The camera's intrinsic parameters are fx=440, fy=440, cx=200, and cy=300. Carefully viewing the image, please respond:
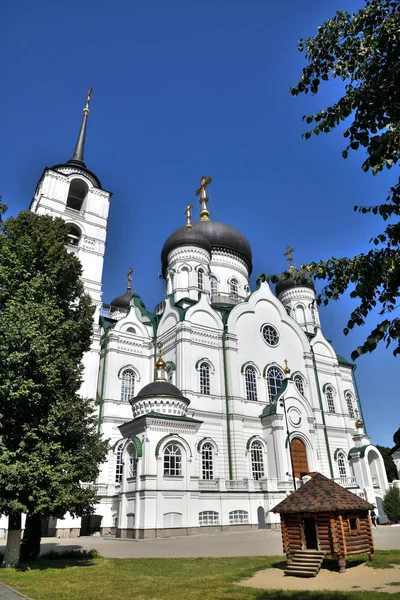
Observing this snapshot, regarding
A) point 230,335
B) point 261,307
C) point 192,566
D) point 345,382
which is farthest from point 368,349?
point 345,382

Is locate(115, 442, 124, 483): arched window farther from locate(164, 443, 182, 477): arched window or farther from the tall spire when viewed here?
the tall spire

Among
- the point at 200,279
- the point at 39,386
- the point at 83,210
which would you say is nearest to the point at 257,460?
the point at 200,279

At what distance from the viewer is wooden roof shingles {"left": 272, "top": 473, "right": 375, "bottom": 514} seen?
1049 cm

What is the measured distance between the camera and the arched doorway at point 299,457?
27531 mm

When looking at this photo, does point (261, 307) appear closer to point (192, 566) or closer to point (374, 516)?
point (374, 516)

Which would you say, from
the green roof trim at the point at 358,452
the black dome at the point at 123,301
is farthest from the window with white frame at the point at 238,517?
the black dome at the point at 123,301

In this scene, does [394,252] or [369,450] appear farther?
[369,450]

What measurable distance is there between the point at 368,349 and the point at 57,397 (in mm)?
9963

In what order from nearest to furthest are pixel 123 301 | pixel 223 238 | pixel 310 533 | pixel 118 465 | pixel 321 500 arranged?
pixel 321 500 → pixel 310 533 → pixel 118 465 → pixel 223 238 → pixel 123 301

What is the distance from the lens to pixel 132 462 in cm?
2194

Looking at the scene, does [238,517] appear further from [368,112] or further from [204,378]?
[368,112]

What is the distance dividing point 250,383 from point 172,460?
973 centimetres

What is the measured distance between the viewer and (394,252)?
5.71 meters

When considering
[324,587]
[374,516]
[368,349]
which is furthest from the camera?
[374,516]
